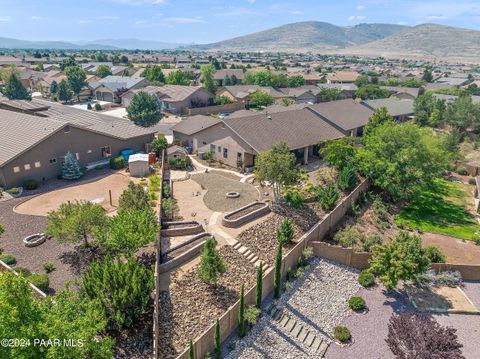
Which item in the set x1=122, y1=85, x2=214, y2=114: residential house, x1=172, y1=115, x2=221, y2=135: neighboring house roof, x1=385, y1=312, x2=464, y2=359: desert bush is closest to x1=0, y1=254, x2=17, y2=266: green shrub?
x1=385, y1=312, x2=464, y2=359: desert bush

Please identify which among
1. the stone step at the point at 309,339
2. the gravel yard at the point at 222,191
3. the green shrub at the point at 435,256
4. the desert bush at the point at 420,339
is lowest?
the stone step at the point at 309,339

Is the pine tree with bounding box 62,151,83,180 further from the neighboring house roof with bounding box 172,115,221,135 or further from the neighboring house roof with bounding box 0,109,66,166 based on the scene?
the neighboring house roof with bounding box 172,115,221,135

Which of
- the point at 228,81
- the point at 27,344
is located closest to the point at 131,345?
the point at 27,344

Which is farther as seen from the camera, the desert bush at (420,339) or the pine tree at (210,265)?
the pine tree at (210,265)

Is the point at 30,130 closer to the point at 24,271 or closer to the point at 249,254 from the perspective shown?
the point at 24,271

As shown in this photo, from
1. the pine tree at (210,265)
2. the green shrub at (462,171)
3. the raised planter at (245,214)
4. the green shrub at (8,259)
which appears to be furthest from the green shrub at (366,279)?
the green shrub at (462,171)

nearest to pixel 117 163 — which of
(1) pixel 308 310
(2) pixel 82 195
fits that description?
(2) pixel 82 195

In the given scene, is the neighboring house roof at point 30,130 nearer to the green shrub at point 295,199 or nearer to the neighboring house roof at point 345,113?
the green shrub at point 295,199

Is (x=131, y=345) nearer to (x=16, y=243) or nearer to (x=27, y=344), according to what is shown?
(x=27, y=344)
